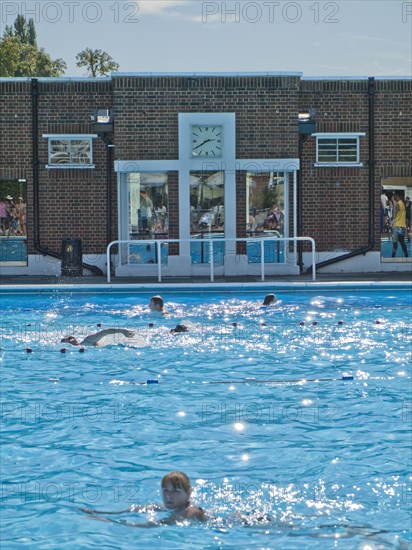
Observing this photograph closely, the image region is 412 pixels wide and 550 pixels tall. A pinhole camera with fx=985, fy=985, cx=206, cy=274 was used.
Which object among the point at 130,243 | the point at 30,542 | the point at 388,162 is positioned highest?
the point at 388,162

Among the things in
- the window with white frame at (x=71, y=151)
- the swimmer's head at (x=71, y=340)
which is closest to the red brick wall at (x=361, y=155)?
the window with white frame at (x=71, y=151)

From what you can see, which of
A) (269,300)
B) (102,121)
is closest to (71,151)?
(102,121)

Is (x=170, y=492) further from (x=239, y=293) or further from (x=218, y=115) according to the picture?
(x=218, y=115)

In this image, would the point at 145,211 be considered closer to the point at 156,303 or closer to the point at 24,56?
the point at 156,303

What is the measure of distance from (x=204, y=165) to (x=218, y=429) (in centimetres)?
1356

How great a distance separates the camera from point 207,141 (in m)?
23.3

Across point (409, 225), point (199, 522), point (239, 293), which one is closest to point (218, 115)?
point (239, 293)

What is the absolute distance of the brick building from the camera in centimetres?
2327

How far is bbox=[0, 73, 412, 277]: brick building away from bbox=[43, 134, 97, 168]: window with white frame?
0.02 meters

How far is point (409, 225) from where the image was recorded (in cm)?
2969

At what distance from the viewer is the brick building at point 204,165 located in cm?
2327

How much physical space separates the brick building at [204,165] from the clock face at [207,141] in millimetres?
24

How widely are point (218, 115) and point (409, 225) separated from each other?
354 inches

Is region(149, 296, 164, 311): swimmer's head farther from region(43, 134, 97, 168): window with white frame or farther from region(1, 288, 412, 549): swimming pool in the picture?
region(43, 134, 97, 168): window with white frame
